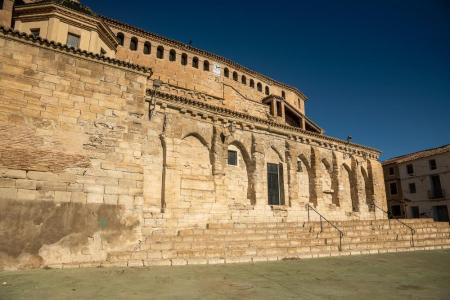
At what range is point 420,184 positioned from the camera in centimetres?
3447

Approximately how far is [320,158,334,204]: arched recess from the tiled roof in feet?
72.4

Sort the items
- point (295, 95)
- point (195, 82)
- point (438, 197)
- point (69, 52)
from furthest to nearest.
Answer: point (295, 95)
point (438, 197)
point (195, 82)
point (69, 52)

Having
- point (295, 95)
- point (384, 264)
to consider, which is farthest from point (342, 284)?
point (295, 95)

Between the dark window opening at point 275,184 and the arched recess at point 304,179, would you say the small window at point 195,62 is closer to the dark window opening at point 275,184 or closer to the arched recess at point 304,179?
the arched recess at point 304,179

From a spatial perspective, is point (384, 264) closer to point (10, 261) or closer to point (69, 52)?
point (10, 261)

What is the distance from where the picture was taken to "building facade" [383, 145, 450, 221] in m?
32.1

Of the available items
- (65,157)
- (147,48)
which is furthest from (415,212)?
(65,157)

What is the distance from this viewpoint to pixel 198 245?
9914 mm

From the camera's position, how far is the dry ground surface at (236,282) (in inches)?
201

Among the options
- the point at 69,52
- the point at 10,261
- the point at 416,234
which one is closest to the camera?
the point at 10,261

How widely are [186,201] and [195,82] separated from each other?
15193 mm

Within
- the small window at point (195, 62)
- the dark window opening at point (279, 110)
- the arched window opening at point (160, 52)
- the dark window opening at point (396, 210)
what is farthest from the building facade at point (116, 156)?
the dark window opening at point (396, 210)

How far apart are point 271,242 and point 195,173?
4902 millimetres

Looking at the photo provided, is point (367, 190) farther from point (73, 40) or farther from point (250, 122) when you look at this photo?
point (73, 40)
